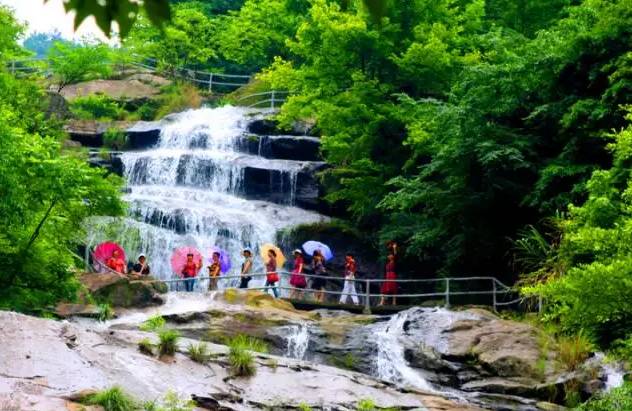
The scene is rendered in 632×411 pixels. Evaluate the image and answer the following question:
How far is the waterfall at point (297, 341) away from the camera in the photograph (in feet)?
53.1

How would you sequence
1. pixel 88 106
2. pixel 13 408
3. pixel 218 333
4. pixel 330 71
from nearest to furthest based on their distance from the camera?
pixel 13 408 < pixel 218 333 < pixel 330 71 < pixel 88 106

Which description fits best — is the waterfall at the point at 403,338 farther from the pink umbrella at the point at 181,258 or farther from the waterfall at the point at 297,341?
the pink umbrella at the point at 181,258

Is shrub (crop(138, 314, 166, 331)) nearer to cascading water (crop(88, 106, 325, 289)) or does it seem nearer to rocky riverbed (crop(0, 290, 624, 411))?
rocky riverbed (crop(0, 290, 624, 411))

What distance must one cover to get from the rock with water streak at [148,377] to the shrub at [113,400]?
369 millimetres

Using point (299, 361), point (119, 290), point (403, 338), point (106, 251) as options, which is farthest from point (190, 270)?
point (299, 361)

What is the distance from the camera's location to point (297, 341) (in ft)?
53.8

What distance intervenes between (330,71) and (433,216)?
5.14 meters

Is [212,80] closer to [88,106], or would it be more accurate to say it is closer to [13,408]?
[88,106]

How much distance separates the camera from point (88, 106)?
1367 inches

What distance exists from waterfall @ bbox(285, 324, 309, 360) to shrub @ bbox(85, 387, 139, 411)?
6.22m

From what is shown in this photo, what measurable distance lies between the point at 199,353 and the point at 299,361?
65.9 inches

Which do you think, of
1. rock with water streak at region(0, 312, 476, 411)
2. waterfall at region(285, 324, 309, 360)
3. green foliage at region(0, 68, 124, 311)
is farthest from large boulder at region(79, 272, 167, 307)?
rock with water streak at region(0, 312, 476, 411)

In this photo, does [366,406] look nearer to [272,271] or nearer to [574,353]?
[574,353]

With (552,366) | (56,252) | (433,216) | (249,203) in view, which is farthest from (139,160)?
(552,366)
